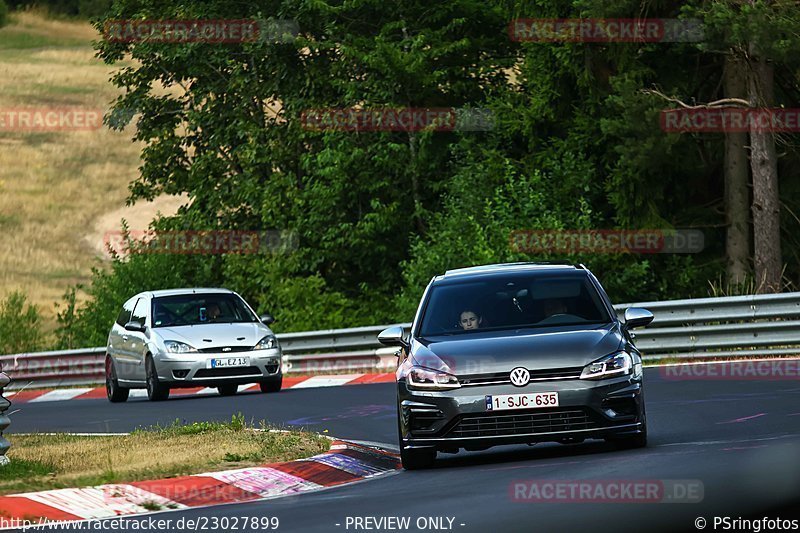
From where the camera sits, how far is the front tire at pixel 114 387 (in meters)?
25.2

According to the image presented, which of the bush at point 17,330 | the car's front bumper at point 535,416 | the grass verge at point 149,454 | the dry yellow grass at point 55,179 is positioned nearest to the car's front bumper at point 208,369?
the grass verge at point 149,454

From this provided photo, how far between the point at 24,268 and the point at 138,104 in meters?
20.9

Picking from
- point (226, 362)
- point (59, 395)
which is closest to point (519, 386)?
point (226, 362)

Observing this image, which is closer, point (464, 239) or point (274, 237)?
point (464, 239)

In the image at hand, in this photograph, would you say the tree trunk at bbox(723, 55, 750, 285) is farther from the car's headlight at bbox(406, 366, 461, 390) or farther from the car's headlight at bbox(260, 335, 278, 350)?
the car's headlight at bbox(406, 366, 461, 390)

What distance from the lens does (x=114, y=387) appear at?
25312mm

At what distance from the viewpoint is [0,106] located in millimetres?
84000

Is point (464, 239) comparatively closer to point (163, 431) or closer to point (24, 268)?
point (163, 431)

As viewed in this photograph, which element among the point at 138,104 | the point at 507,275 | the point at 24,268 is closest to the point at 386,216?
the point at 138,104

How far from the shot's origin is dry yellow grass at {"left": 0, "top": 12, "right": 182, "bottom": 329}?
62.0 meters

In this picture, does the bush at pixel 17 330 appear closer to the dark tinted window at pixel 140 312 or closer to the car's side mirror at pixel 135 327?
the dark tinted window at pixel 140 312

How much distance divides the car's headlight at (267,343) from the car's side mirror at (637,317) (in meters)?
11.1

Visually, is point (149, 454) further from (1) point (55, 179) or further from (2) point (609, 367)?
(1) point (55, 179)

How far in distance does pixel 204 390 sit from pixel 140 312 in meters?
3.31
